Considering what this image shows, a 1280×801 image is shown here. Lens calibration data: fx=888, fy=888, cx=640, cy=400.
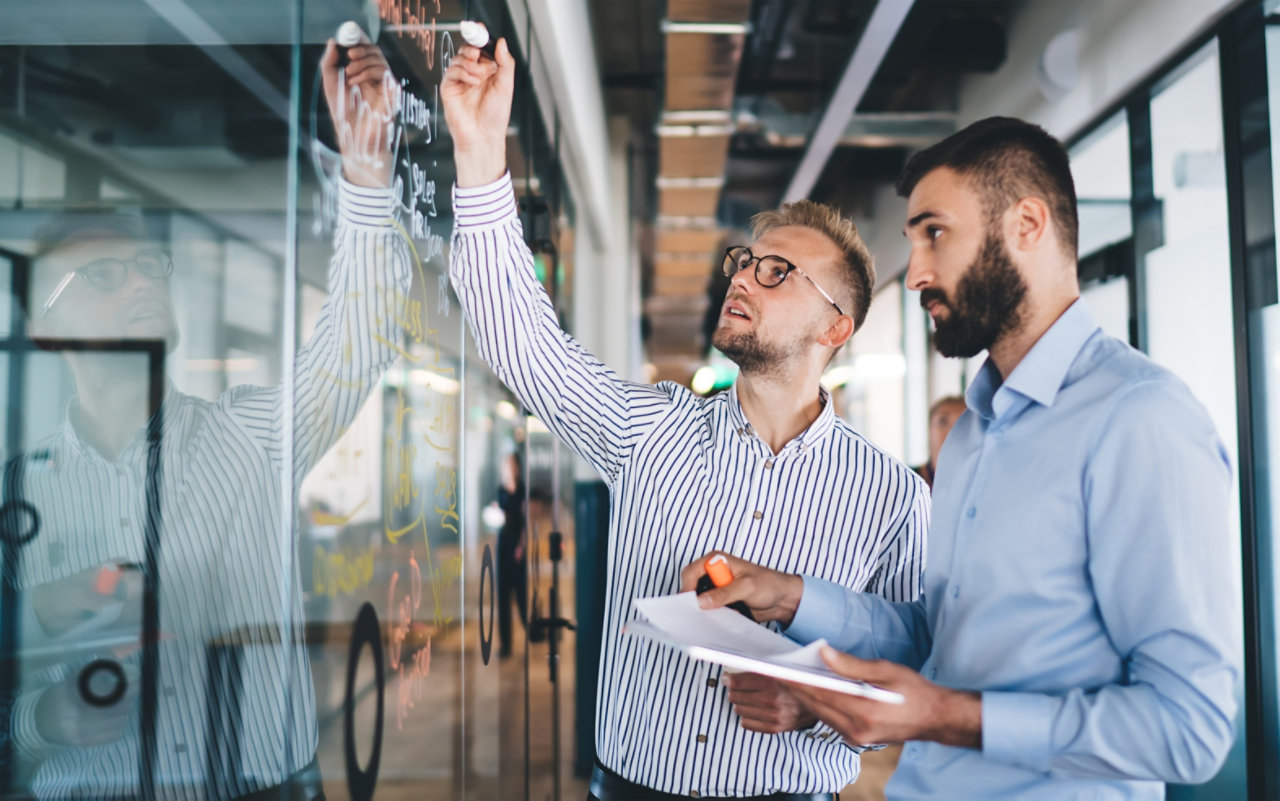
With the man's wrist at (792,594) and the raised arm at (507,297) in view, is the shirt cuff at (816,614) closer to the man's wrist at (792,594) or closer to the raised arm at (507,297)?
the man's wrist at (792,594)

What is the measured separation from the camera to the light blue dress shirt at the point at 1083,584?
3.17ft

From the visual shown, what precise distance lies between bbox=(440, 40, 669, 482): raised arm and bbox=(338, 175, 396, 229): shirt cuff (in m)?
0.15

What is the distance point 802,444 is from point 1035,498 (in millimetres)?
616

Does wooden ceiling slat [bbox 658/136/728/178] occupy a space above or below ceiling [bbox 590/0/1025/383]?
below

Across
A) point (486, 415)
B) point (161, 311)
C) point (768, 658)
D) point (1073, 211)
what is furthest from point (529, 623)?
point (161, 311)

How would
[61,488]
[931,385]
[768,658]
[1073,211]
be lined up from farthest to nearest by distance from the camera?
[931,385]
[1073,211]
[768,658]
[61,488]

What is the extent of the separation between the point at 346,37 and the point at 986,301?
909 millimetres

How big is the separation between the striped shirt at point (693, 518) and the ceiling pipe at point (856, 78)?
1.40m

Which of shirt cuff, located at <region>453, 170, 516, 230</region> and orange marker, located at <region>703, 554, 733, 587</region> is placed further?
shirt cuff, located at <region>453, 170, 516, 230</region>

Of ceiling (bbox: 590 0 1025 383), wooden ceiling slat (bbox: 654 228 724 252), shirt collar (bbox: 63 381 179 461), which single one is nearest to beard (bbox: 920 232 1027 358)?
shirt collar (bbox: 63 381 179 461)

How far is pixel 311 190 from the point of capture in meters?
0.99

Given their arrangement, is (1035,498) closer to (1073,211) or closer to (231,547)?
(1073,211)

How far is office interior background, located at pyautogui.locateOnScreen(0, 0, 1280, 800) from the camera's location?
27.0 inches

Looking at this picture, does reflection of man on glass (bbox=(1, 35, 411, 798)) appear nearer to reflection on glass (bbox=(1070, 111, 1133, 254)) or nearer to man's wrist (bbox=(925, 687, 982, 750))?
man's wrist (bbox=(925, 687, 982, 750))
